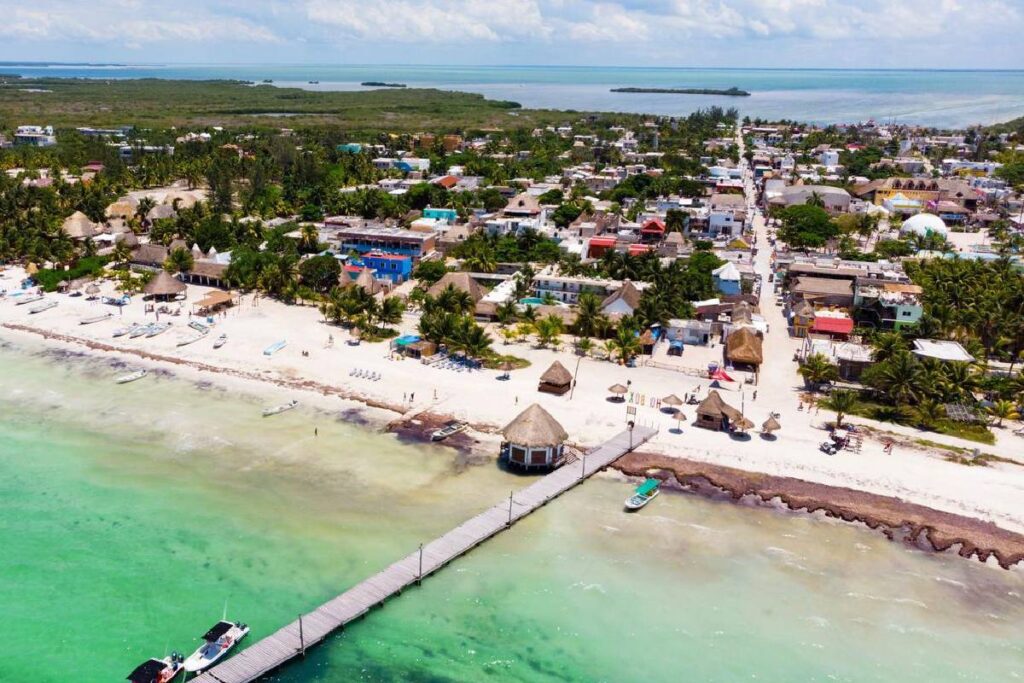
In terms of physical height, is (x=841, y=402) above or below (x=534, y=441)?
above

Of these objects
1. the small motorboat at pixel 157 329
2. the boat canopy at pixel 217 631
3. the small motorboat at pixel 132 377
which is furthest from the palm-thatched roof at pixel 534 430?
the small motorboat at pixel 157 329

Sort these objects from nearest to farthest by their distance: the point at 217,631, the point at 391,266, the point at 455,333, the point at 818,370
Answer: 1. the point at 217,631
2. the point at 818,370
3. the point at 455,333
4. the point at 391,266

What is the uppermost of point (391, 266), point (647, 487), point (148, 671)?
point (391, 266)

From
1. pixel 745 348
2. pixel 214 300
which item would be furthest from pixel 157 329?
pixel 745 348

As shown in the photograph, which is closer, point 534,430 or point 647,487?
point 647,487

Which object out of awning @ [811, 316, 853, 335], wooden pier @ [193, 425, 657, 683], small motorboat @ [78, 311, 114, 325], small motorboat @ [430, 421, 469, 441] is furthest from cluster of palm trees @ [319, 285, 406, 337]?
awning @ [811, 316, 853, 335]

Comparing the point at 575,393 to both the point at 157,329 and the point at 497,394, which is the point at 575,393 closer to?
the point at 497,394
